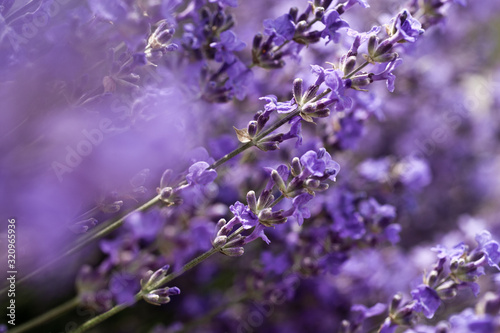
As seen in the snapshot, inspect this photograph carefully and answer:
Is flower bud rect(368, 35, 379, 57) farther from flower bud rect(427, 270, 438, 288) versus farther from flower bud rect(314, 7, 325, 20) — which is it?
flower bud rect(427, 270, 438, 288)

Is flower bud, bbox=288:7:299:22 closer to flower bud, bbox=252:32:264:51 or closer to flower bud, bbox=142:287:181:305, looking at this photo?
flower bud, bbox=252:32:264:51

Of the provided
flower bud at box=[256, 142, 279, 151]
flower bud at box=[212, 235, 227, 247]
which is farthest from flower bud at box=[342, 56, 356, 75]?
flower bud at box=[212, 235, 227, 247]

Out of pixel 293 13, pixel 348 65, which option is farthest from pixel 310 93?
pixel 293 13

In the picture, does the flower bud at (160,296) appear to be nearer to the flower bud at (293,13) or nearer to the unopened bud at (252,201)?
the unopened bud at (252,201)

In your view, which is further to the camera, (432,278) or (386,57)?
(432,278)

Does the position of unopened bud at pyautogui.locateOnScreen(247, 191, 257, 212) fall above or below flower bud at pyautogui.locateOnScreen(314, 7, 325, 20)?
below

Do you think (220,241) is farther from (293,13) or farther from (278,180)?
(293,13)

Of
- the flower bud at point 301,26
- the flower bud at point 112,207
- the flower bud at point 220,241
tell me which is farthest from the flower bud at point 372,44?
the flower bud at point 112,207

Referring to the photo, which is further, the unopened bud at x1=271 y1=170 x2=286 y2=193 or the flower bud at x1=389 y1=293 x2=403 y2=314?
the flower bud at x1=389 y1=293 x2=403 y2=314

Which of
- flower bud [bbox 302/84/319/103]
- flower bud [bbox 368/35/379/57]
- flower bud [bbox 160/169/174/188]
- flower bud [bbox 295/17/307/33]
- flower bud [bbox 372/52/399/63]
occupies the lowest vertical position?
flower bud [bbox 372/52/399/63]

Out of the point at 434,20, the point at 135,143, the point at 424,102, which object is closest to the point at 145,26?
the point at 135,143
